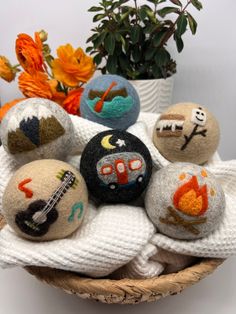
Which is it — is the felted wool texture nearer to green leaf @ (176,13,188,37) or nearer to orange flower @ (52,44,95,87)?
orange flower @ (52,44,95,87)

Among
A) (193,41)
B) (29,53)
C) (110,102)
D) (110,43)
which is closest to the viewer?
(110,102)

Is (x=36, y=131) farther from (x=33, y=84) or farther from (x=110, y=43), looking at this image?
(x=110, y=43)

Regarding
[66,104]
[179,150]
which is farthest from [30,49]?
[179,150]

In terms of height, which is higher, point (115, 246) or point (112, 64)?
point (112, 64)

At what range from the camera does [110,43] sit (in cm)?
70

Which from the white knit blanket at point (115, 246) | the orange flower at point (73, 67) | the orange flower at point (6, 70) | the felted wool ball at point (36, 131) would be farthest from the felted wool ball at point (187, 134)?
the orange flower at point (6, 70)

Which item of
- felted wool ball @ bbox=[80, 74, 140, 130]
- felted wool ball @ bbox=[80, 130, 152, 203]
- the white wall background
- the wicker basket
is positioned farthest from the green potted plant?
the wicker basket

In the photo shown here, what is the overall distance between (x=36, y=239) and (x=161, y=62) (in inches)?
18.7

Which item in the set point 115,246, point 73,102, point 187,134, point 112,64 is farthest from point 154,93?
point 115,246

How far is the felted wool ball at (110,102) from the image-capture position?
477mm

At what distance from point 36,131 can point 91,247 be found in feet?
0.49

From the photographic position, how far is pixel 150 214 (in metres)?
Answer: 0.41

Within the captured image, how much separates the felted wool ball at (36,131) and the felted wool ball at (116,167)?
4 centimetres

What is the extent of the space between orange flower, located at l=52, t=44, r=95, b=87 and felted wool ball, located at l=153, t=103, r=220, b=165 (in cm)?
23
